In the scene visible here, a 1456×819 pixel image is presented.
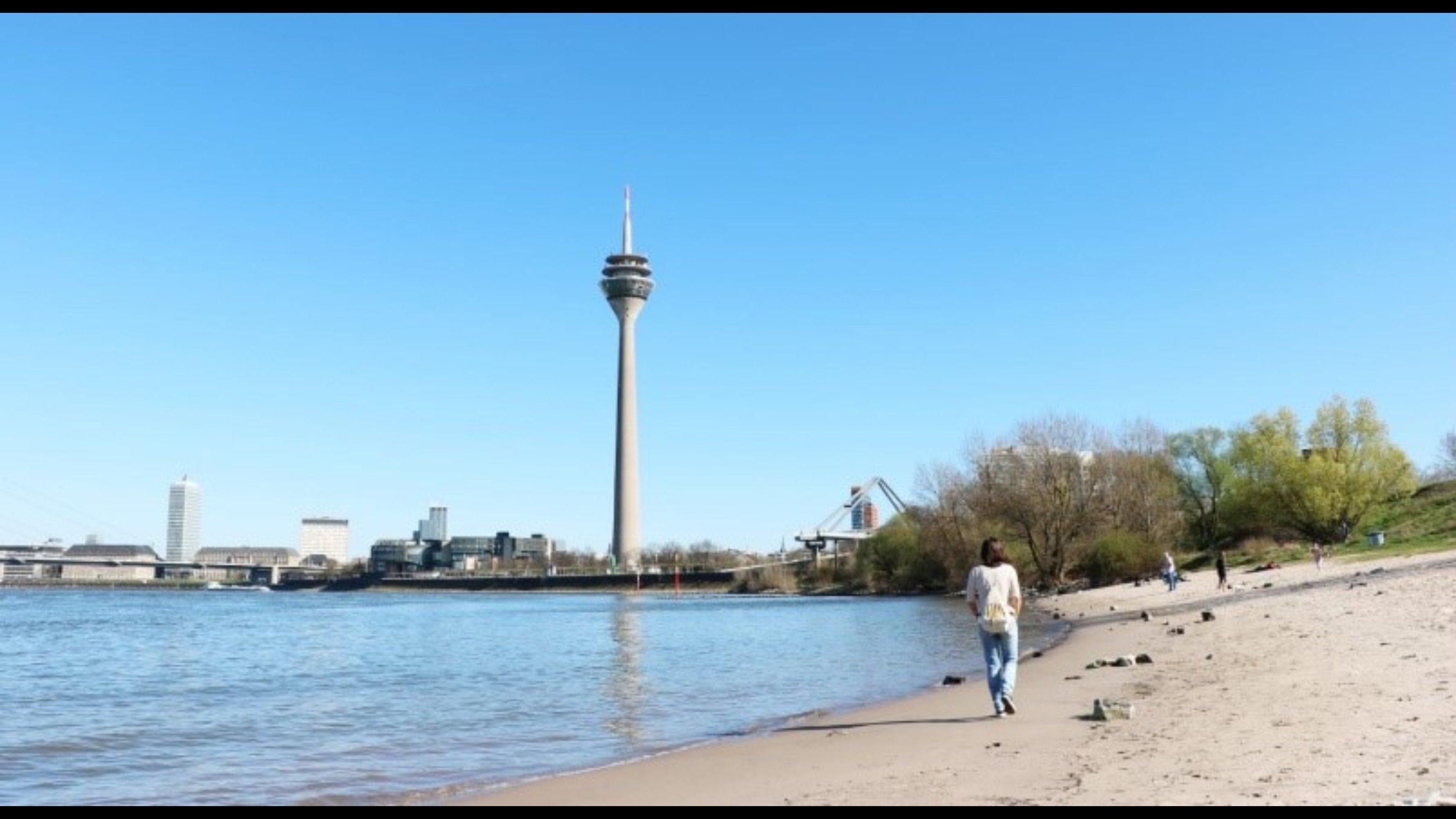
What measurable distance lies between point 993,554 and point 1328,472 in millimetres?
68236

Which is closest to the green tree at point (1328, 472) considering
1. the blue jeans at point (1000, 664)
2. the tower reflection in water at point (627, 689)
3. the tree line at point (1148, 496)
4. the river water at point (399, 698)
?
the tree line at point (1148, 496)

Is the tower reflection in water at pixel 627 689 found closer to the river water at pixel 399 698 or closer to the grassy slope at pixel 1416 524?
the river water at pixel 399 698

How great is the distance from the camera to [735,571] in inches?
6929

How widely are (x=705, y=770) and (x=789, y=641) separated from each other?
90.5ft

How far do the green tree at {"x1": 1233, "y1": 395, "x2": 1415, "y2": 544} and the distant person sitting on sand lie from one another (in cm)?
6687

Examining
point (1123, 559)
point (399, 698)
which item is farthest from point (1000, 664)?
point (1123, 559)

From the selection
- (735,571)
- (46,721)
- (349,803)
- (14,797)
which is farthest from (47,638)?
(735,571)

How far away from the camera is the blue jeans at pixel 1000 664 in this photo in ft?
43.9

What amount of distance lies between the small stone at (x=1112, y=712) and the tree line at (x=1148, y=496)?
200 ft

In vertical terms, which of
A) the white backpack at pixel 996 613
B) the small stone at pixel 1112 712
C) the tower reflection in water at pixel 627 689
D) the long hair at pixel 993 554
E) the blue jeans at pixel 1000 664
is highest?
the long hair at pixel 993 554

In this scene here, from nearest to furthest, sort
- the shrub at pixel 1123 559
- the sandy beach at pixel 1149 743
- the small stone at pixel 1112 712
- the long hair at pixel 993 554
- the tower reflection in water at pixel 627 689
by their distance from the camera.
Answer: the sandy beach at pixel 1149 743
the small stone at pixel 1112 712
the long hair at pixel 993 554
the tower reflection in water at pixel 627 689
the shrub at pixel 1123 559

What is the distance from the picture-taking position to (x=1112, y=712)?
13008 millimetres

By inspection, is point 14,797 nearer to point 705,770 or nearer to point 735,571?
point 705,770

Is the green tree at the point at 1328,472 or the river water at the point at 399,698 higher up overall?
the green tree at the point at 1328,472
